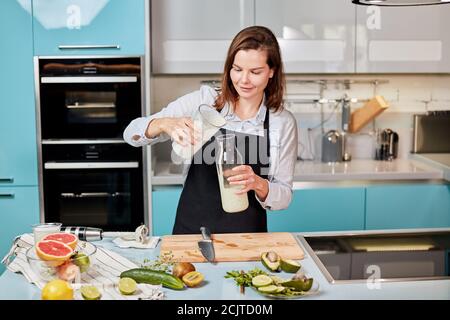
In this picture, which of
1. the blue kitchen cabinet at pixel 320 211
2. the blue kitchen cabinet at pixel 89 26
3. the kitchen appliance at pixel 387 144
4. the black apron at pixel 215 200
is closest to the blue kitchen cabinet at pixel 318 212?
the blue kitchen cabinet at pixel 320 211

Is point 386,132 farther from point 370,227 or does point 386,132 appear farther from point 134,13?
point 134,13

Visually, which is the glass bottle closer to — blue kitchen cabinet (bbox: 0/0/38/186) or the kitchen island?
the kitchen island

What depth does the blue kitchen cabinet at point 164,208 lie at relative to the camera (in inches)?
135

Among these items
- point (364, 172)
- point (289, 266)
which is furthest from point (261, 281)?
point (364, 172)

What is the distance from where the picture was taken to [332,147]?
387cm

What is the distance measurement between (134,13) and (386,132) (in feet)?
5.34

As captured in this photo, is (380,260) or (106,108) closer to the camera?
(380,260)

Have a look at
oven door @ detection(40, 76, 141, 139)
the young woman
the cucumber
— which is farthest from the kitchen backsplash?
the cucumber

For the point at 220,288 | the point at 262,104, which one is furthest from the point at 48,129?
the point at 220,288

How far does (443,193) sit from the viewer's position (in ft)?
11.7

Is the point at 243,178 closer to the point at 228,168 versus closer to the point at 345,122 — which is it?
the point at 228,168

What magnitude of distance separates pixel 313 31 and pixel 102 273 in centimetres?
221

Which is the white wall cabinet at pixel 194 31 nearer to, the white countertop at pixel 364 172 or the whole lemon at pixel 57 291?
the white countertop at pixel 364 172
